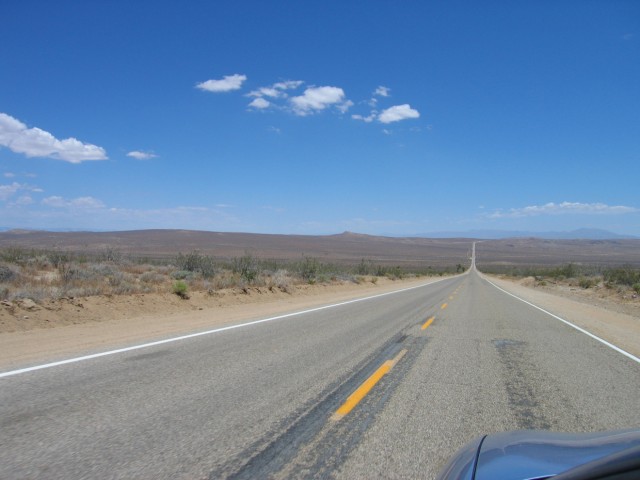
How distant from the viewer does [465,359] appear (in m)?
8.02

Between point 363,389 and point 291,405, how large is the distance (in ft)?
3.70

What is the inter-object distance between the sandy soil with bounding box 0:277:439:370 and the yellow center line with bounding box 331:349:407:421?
15.4 ft

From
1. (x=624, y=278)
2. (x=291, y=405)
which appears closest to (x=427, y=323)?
(x=291, y=405)

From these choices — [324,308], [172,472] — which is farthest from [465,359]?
[324,308]

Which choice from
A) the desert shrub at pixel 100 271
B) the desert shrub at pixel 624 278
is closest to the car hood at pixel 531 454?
the desert shrub at pixel 100 271

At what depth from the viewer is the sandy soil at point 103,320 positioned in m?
8.09

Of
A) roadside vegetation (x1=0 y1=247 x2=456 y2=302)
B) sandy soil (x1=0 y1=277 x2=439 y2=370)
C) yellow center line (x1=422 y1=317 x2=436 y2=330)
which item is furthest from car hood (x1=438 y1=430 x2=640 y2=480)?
roadside vegetation (x1=0 y1=247 x2=456 y2=302)

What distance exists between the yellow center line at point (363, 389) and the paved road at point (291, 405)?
4 centimetres

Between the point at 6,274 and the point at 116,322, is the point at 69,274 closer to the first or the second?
the point at 6,274

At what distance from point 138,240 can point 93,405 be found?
110 m

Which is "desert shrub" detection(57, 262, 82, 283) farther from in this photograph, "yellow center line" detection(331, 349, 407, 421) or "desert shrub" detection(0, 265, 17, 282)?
"yellow center line" detection(331, 349, 407, 421)

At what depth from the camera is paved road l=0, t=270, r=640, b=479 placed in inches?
148

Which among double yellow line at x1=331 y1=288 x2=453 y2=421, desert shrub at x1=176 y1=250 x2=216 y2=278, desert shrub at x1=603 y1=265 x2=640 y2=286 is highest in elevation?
desert shrub at x1=176 y1=250 x2=216 y2=278

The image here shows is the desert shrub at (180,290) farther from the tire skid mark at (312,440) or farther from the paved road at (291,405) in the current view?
the tire skid mark at (312,440)
